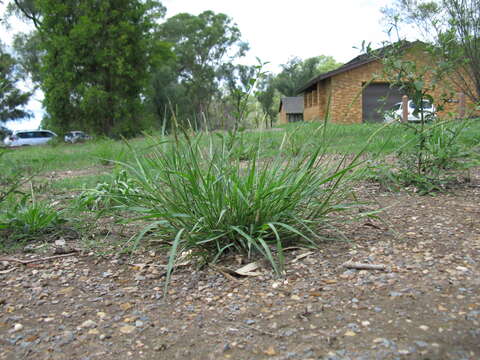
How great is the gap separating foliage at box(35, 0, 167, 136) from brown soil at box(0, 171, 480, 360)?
707 inches

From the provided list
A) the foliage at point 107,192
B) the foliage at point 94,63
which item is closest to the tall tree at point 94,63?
the foliage at point 94,63

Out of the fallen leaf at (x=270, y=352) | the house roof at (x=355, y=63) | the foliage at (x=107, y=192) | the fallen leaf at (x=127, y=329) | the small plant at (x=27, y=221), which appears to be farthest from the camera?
the house roof at (x=355, y=63)

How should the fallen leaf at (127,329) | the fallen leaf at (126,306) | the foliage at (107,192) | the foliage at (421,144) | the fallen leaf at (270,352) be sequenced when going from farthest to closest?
the foliage at (421,144) → the foliage at (107,192) → the fallen leaf at (126,306) → the fallen leaf at (127,329) → the fallen leaf at (270,352)

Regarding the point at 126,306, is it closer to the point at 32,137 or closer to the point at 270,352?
the point at 270,352

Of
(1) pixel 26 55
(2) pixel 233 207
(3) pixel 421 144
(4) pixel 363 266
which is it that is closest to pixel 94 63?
(1) pixel 26 55

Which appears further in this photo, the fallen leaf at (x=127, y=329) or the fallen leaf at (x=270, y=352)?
the fallen leaf at (x=127, y=329)

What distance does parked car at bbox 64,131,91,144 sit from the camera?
1929cm

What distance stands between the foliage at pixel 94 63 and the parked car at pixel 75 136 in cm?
35

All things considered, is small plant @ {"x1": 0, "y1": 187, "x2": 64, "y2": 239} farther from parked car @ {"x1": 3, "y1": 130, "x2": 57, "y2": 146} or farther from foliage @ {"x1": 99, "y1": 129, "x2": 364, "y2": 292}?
parked car @ {"x1": 3, "y1": 130, "x2": 57, "y2": 146}

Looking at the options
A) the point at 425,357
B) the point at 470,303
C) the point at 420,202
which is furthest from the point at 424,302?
the point at 420,202

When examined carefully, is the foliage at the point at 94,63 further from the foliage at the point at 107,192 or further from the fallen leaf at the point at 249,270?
the fallen leaf at the point at 249,270

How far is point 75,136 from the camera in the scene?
20766mm

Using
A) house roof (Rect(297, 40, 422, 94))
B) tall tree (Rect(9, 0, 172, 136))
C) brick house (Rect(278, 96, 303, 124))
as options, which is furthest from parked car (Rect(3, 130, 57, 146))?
brick house (Rect(278, 96, 303, 124))

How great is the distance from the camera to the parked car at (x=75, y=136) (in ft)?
63.3
